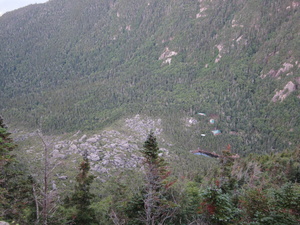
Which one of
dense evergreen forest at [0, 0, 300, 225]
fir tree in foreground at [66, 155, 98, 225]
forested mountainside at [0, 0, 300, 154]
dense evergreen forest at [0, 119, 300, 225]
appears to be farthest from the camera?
forested mountainside at [0, 0, 300, 154]

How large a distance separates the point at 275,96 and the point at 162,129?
5594 cm

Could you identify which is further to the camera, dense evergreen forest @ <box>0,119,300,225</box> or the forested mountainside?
the forested mountainside

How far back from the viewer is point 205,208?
17578mm

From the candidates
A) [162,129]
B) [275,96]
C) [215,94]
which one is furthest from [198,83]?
[162,129]

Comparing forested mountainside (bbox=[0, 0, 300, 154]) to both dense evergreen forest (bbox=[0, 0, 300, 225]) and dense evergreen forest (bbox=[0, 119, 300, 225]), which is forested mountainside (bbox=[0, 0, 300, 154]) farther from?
dense evergreen forest (bbox=[0, 119, 300, 225])

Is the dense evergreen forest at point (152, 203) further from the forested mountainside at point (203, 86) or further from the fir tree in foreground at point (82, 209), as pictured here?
the forested mountainside at point (203, 86)

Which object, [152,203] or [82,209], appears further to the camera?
[82,209]

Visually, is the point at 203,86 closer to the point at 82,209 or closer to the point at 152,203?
the point at 82,209

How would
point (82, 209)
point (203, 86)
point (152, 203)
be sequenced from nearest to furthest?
point (152, 203) → point (82, 209) → point (203, 86)

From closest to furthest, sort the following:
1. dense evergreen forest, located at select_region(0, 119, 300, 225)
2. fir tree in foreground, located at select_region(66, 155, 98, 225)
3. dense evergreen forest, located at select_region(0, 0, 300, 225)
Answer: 1. dense evergreen forest, located at select_region(0, 119, 300, 225)
2. fir tree in foreground, located at select_region(66, 155, 98, 225)
3. dense evergreen forest, located at select_region(0, 0, 300, 225)

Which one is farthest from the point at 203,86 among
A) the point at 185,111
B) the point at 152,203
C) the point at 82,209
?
the point at 152,203

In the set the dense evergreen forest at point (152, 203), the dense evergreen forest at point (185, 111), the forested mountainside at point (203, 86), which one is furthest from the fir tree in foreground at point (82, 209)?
the forested mountainside at point (203, 86)

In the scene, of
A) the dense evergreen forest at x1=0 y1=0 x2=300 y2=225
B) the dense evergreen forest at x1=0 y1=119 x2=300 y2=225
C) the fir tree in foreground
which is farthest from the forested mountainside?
the dense evergreen forest at x1=0 y1=119 x2=300 y2=225

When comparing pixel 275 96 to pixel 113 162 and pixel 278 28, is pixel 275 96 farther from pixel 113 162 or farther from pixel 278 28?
pixel 113 162
